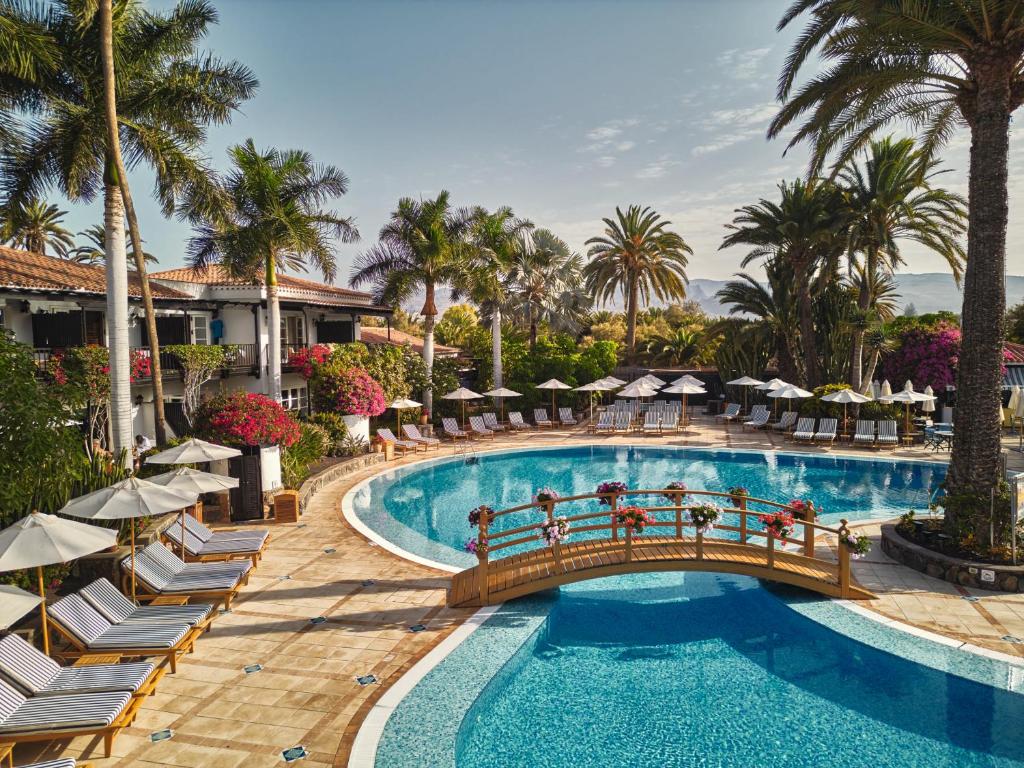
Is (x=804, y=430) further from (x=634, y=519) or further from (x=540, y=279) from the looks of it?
(x=634, y=519)

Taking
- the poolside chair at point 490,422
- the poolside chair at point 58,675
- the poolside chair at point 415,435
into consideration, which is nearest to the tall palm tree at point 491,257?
the poolside chair at point 490,422

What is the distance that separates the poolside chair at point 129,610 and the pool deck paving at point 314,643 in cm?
56

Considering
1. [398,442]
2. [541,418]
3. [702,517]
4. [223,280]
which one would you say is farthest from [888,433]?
[223,280]

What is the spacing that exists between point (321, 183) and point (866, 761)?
19424mm

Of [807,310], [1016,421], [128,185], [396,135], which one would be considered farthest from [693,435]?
[128,185]

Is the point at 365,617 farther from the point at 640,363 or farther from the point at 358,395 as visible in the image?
the point at 640,363

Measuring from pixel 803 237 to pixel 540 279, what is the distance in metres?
13.2

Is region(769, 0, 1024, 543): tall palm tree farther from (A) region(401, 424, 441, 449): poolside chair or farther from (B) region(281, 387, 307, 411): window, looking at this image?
(B) region(281, 387, 307, 411): window

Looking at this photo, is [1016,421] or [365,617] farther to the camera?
[1016,421]

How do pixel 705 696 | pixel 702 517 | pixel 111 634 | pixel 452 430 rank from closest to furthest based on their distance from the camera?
pixel 111 634, pixel 705 696, pixel 702 517, pixel 452 430

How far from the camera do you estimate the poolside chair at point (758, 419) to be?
26523 mm

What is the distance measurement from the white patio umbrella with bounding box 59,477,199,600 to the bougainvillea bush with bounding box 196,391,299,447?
5996 millimetres

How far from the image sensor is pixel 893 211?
24.3 metres

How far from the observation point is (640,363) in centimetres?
3984
